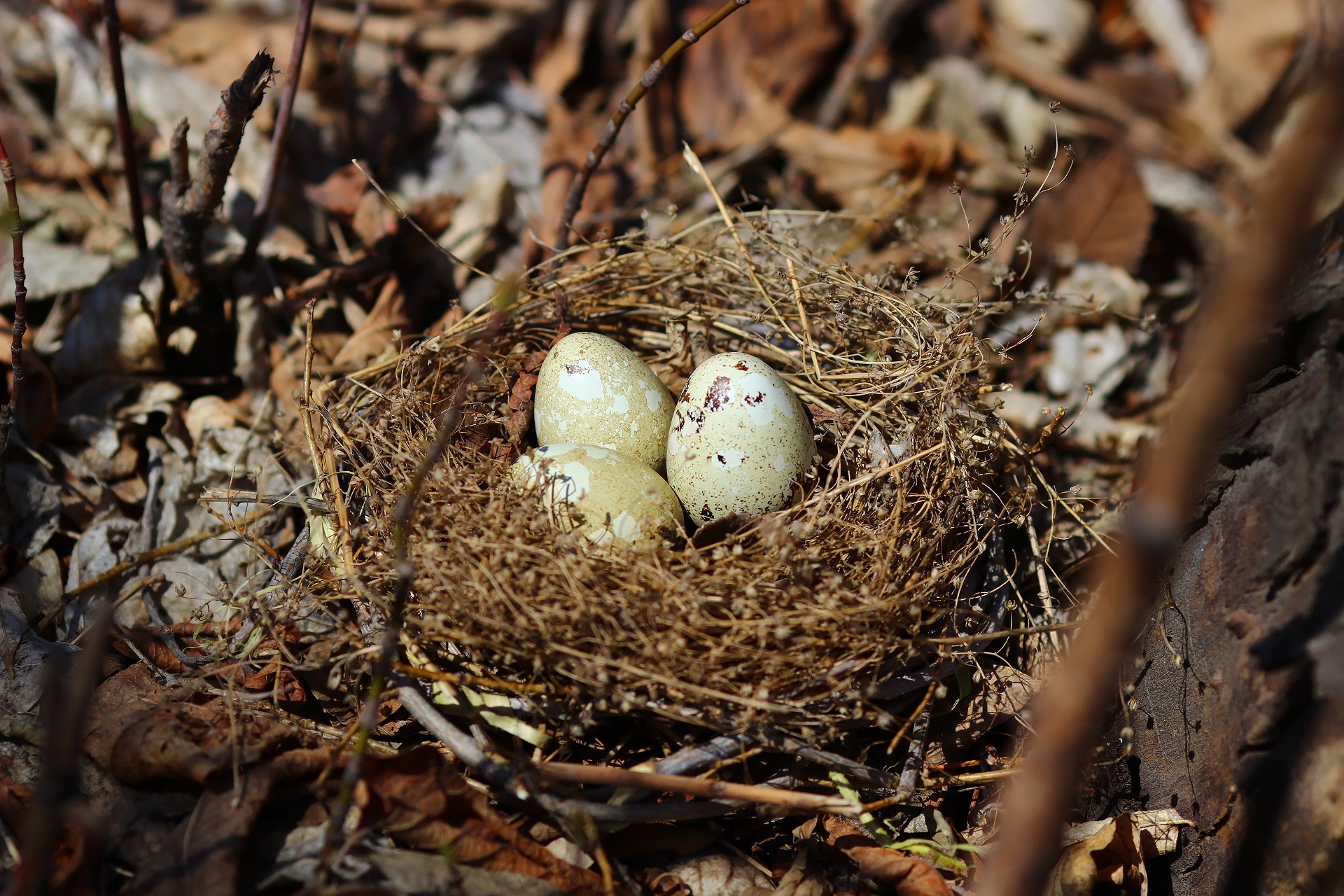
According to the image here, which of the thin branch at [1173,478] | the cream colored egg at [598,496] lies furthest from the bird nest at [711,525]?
the thin branch at [1173,478]

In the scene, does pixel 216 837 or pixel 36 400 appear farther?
pixel 36 400

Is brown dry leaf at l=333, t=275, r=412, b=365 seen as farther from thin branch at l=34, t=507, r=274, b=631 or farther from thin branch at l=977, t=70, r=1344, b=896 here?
thin branch at l=977, t=70, r=1344, b=896

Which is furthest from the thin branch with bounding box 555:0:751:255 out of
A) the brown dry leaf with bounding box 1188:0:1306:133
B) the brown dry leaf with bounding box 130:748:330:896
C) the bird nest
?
the brown dry leaf with bounding box 1188:0:1306:133

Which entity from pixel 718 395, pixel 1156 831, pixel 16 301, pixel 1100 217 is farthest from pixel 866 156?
pixel 16 301

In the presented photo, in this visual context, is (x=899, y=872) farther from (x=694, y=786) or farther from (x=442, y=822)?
(x=442, y=822)

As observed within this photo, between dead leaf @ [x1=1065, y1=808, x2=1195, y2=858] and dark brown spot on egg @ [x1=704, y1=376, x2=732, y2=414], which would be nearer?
dead leaf @ [x1=1065, y1=808, x2=1195, y2=858]

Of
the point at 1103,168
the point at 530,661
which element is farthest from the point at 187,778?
the point at 1103,168
